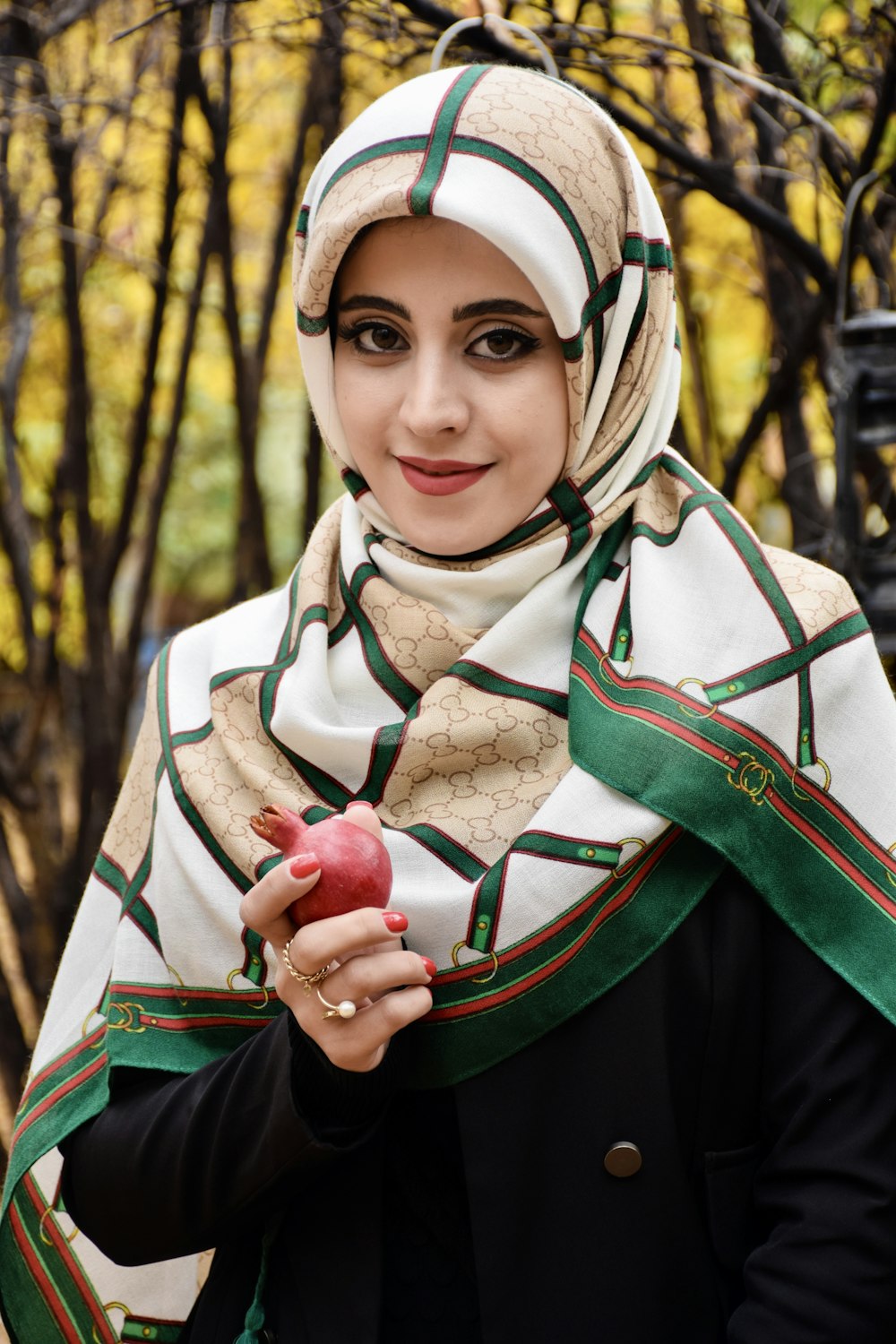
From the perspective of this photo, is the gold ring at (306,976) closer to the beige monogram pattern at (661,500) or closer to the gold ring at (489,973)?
the gold ring at (489,973)

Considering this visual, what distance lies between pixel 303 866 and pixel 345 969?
12cm

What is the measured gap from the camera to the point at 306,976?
4.60 feet

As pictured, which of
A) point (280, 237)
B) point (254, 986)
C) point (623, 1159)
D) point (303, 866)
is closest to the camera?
point (303, 866)

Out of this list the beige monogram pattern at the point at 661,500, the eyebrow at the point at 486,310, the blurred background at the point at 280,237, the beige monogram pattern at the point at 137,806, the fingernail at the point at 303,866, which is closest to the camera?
the fingernail at the point at 303,866

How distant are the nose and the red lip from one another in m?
0.04

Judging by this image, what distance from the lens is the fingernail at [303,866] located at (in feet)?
4.42

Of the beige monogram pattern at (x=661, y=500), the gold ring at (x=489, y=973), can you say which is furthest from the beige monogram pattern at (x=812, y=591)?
the gold ring at (x=489, y=973)

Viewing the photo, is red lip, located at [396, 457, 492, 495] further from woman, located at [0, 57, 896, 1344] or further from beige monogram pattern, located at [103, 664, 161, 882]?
beige monogram pattern, located at [103, 664, 161, 882]

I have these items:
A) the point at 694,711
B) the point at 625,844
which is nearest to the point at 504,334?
the point at 694,711

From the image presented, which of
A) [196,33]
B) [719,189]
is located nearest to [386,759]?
[719,189]

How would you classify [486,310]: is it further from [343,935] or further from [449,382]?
[343,935]

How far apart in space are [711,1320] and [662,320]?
1.18 metres

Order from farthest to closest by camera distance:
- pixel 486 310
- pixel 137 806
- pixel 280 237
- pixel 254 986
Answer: pixel 280 237 → pixel 137 806 → pixel 254 986 → pixel 486 310

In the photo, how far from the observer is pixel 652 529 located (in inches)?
66.9
